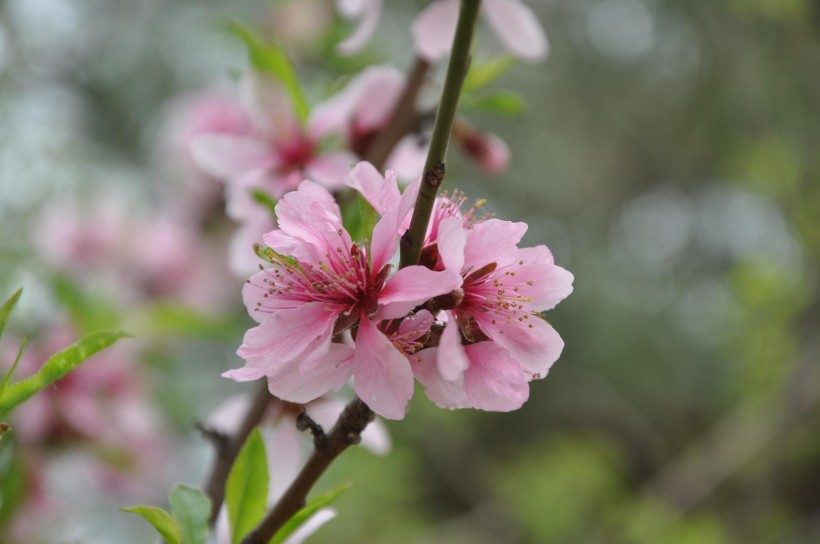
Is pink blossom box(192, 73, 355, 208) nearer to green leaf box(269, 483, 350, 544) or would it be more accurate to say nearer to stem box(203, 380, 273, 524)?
stem box(203, 380, 273, 524)

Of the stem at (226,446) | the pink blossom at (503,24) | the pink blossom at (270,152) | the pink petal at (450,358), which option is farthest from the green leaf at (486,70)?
the pink petal at (450,358)

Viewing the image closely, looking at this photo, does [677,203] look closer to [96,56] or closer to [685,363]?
[685,363]

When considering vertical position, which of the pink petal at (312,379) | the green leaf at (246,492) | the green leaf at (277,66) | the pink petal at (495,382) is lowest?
the green leaf at (246,492)

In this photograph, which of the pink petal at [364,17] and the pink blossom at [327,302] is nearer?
the pink blossom at [327,302]

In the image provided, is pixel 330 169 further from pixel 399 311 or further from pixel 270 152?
pixel 399 311

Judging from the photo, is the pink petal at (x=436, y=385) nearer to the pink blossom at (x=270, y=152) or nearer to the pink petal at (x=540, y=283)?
the pink petal at (x=540, y=283)

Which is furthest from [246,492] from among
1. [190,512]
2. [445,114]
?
[445,114]

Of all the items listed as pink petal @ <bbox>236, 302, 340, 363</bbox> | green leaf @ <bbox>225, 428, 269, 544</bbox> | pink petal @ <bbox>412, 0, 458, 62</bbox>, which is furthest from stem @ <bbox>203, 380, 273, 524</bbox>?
pink petal @ <bbox>412, 0, 458, 62</bbox>

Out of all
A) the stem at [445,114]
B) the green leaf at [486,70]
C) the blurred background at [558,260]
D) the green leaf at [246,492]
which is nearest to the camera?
the stem at [445,114]
